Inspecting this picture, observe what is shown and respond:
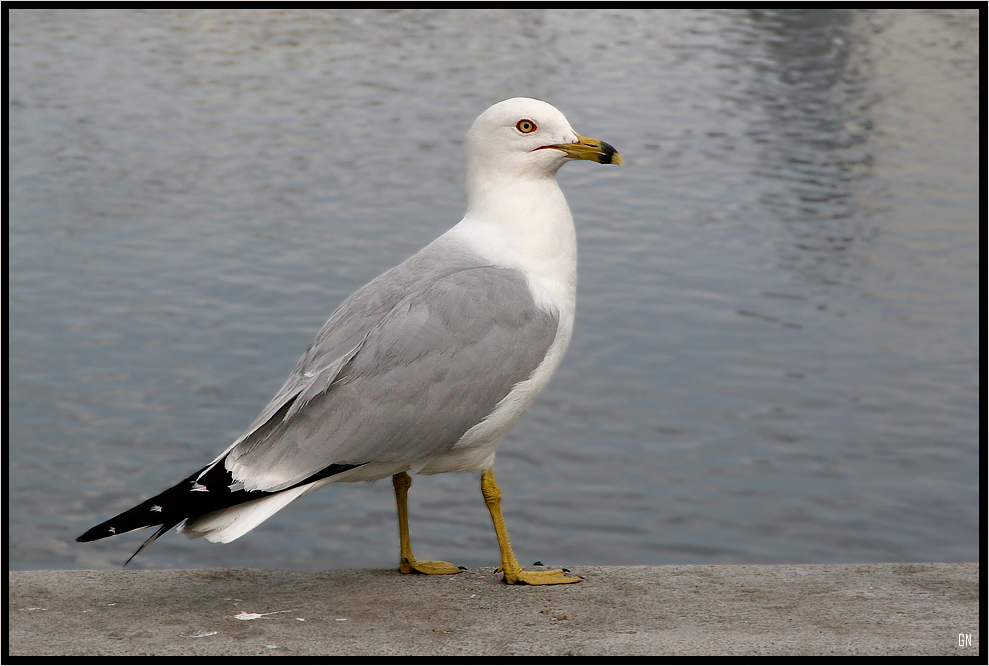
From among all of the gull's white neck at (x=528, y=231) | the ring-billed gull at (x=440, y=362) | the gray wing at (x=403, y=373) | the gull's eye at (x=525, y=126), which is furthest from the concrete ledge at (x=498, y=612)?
the gull's eye at (x=525, y=126)

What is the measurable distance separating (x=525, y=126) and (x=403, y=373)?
3.60 ft

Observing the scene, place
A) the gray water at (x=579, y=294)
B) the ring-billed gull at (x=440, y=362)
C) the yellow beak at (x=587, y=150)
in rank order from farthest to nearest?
the gray water at (x=579, y=294) → the yellow beak at (x=587, y=150) → the ring-billed gull at (x=440, y=362)

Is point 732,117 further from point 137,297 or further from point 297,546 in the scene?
point 297,546

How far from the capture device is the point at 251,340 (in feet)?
30.9

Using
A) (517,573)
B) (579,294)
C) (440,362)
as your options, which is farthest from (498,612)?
(579,294)

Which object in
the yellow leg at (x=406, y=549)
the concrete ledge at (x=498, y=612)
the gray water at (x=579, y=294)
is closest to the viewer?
the concrete ledge at (x=498, y=612)

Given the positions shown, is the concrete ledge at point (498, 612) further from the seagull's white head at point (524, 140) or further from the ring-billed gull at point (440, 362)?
the seagull's white head at point (524, 140)

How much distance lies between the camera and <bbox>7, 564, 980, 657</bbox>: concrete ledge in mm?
3717

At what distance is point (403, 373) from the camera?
4059 mm

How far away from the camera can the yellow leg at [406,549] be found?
4582 millimetres

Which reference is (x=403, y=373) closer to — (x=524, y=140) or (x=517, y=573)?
(x=517, y=573)

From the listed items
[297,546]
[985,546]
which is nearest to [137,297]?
[297,546]

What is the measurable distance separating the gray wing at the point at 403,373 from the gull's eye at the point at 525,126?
22.9 inches

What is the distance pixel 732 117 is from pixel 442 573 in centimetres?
1445
